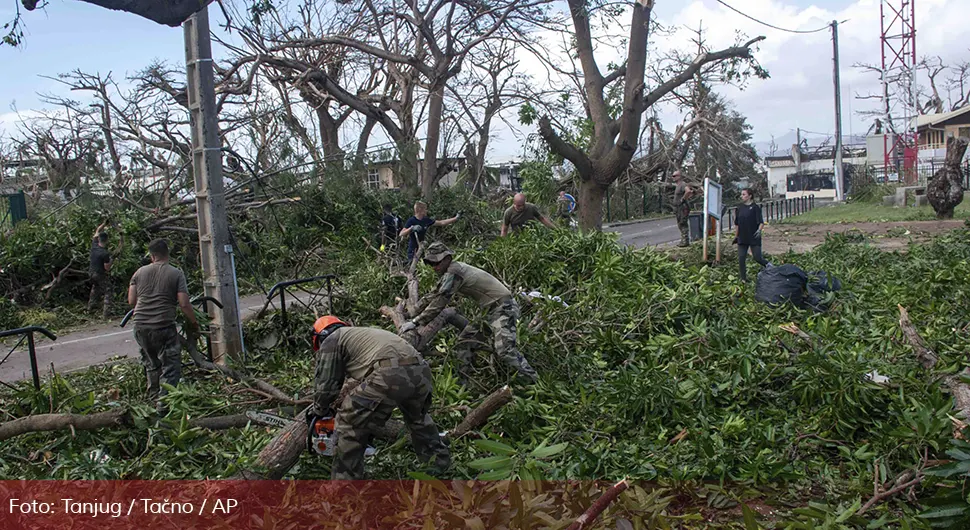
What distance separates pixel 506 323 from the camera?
255 inches

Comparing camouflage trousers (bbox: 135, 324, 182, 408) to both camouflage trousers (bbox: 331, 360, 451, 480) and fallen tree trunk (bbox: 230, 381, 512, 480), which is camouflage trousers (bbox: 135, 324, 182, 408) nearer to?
fallen tree trunk (bbox: 230, 381, 512, 480)

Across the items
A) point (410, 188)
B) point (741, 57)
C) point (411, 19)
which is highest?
point (411, 19)

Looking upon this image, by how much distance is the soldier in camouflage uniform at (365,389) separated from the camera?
439cm

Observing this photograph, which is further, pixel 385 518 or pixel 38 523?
pixel 38 523

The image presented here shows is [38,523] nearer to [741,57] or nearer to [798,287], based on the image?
[798,287]

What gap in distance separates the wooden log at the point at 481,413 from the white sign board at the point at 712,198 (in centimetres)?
856

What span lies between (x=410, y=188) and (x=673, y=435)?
50.5ft

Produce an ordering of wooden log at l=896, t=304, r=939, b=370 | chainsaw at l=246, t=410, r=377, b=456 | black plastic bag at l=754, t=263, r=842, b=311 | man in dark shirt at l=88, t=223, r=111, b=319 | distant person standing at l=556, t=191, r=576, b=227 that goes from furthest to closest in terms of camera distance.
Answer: distant person standing at l=556, t=191, r=576, b=227
man in dark shirt at l=88, t=223, r=111, b=319
black plastic bag at l=754, t=263, r=842, b=311
wooden log at l=896, t=304, r=939, b=370
chainsaw at l=246, t=410, r=377, b=456

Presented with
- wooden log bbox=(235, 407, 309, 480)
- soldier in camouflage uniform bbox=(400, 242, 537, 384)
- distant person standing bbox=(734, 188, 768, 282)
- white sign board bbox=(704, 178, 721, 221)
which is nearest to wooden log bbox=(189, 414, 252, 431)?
wooden log bbox=(235, 407, 309, 480)

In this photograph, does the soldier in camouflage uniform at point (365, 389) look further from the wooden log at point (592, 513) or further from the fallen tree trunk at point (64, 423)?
the wooden log at point (592, 513)

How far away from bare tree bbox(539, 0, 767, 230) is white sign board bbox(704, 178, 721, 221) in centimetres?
160

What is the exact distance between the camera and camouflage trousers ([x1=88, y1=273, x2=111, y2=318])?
11.7 m

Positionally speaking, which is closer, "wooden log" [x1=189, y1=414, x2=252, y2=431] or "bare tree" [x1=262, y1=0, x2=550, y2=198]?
"wooden log" [x1=189, y1=414, x2=252, y2=431]

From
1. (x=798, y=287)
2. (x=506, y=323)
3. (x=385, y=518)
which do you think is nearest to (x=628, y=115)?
(x=798, y=287)
